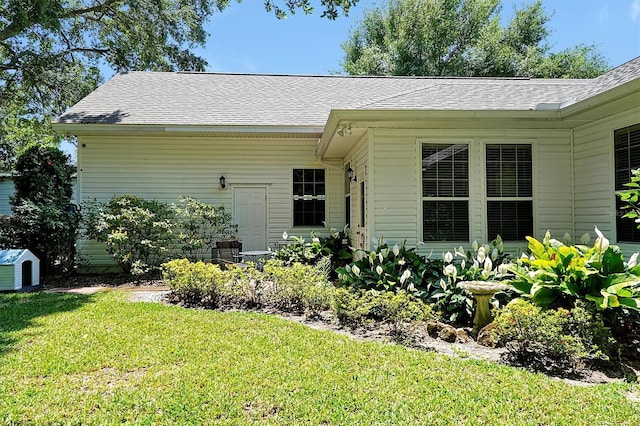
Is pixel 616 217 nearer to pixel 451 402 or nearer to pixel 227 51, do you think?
pixel 451 402

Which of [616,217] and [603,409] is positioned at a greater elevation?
[616,217]

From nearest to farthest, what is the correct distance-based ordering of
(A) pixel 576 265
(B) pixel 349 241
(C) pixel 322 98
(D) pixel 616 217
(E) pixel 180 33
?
(A) pixel 576 265
(D) pixel 616 217
(B) pixel 349 241
(C) pixel 322 98
(E) pixel 180 33

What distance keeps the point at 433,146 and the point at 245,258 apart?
5.20 m

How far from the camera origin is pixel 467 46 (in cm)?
2288

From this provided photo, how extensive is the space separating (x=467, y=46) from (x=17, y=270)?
2333 cm

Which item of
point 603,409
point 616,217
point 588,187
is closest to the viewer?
point 603,409

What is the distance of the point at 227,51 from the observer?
17.5 meters

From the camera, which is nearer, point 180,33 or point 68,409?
point 68,409

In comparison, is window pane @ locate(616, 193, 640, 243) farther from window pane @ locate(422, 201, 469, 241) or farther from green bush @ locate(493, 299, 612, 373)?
green bush @ locate(493, 299, 612, 373)

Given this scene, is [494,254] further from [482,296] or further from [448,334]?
[448,334]

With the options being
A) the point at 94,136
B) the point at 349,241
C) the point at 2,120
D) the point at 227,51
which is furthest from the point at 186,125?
the point at 2,120

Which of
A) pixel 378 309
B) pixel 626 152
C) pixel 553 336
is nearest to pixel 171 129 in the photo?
pixel 378 309

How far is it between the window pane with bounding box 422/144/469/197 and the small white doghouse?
6.86m

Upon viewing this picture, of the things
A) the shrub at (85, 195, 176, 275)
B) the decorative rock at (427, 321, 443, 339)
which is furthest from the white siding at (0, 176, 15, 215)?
the decorative rock at (427, 321, 443, 339)
